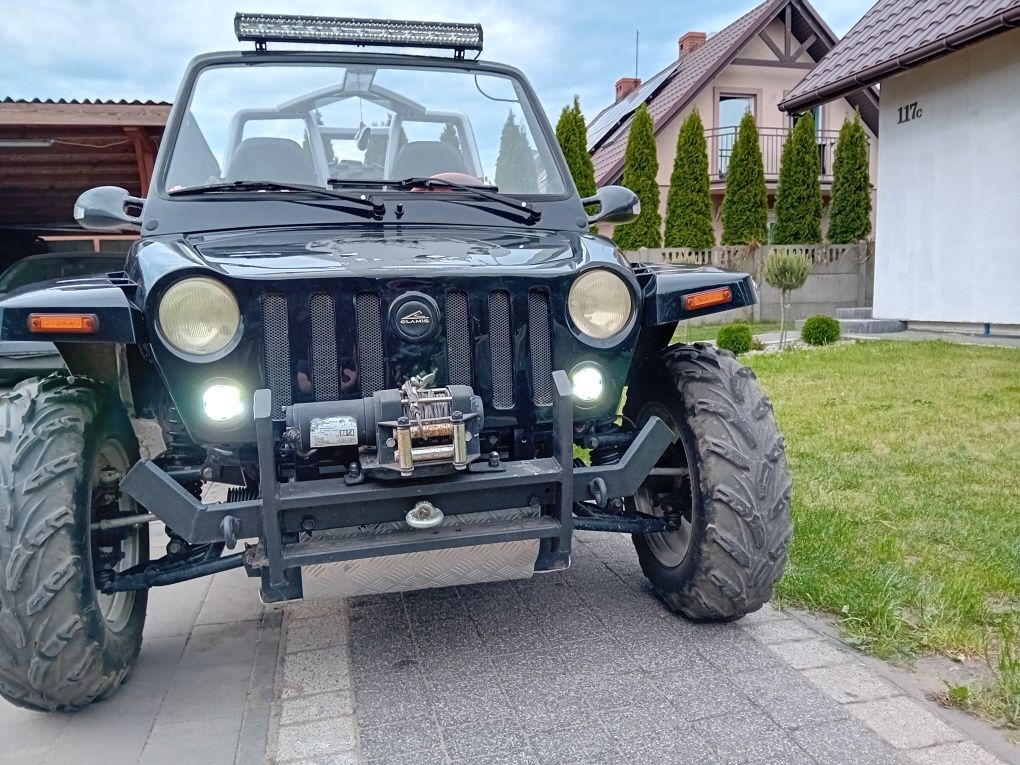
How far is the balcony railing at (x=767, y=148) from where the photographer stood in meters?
23.4

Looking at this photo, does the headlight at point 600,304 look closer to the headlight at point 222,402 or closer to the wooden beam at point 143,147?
the headlight at point 222,402

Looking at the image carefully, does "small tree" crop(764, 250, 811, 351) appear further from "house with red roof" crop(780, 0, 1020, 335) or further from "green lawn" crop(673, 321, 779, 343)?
"green lawn" crop(673, 321, 779, 343)

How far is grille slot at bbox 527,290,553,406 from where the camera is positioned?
2837mm

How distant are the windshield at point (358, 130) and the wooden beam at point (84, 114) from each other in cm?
462

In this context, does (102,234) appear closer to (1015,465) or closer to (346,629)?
(346,629)

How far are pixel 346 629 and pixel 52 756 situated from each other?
45.2 inches

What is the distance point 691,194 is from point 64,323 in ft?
61.3

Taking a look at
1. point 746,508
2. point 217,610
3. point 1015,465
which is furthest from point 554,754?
point 1015,465

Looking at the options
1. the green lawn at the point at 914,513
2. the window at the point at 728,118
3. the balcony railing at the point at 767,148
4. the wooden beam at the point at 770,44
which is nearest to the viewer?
the green lawn at the point at 914,513

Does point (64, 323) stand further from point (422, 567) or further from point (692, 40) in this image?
point (692, 40)

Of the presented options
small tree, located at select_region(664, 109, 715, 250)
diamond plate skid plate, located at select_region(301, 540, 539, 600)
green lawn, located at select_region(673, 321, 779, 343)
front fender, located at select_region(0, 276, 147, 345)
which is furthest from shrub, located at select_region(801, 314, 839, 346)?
front fender, located at select_region(0, 276, 147, 345)

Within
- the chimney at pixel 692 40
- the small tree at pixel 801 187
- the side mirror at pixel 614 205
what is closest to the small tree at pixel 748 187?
the small tree at pixel 801 187

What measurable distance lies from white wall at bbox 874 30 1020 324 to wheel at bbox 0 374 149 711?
11.6m

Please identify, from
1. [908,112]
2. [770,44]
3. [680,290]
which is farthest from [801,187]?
[680,290]
